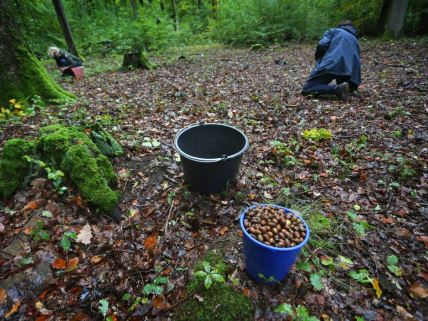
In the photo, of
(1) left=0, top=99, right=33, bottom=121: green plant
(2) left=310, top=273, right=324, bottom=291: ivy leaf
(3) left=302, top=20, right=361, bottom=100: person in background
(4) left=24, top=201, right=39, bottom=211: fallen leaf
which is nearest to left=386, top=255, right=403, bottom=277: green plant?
(2) left=310, top=273, right=324, bottom=291: ivy leaf

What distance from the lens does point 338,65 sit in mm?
5277

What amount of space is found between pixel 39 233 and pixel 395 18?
14743 mm

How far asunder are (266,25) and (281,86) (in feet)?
28.8

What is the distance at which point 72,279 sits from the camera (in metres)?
2.15

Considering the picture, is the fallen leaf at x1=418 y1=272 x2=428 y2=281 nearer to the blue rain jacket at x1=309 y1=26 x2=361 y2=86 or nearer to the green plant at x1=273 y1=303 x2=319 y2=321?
the green plant at x1=273 y1=303 x2=319 y2=321

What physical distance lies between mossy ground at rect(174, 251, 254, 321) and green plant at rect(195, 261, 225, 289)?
0.05m

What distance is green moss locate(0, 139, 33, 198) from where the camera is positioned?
2654 millimetres

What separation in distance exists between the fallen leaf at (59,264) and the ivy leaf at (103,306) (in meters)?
0.51

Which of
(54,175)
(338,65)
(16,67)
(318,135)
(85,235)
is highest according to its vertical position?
(16,67)

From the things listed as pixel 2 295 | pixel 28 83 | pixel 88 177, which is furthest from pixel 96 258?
pixel 28 83

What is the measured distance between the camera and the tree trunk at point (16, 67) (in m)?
4.35

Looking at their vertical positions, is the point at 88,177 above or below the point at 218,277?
above

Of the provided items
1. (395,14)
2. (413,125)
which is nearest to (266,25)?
(395,14)

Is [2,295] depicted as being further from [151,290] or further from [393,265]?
[393,265]
